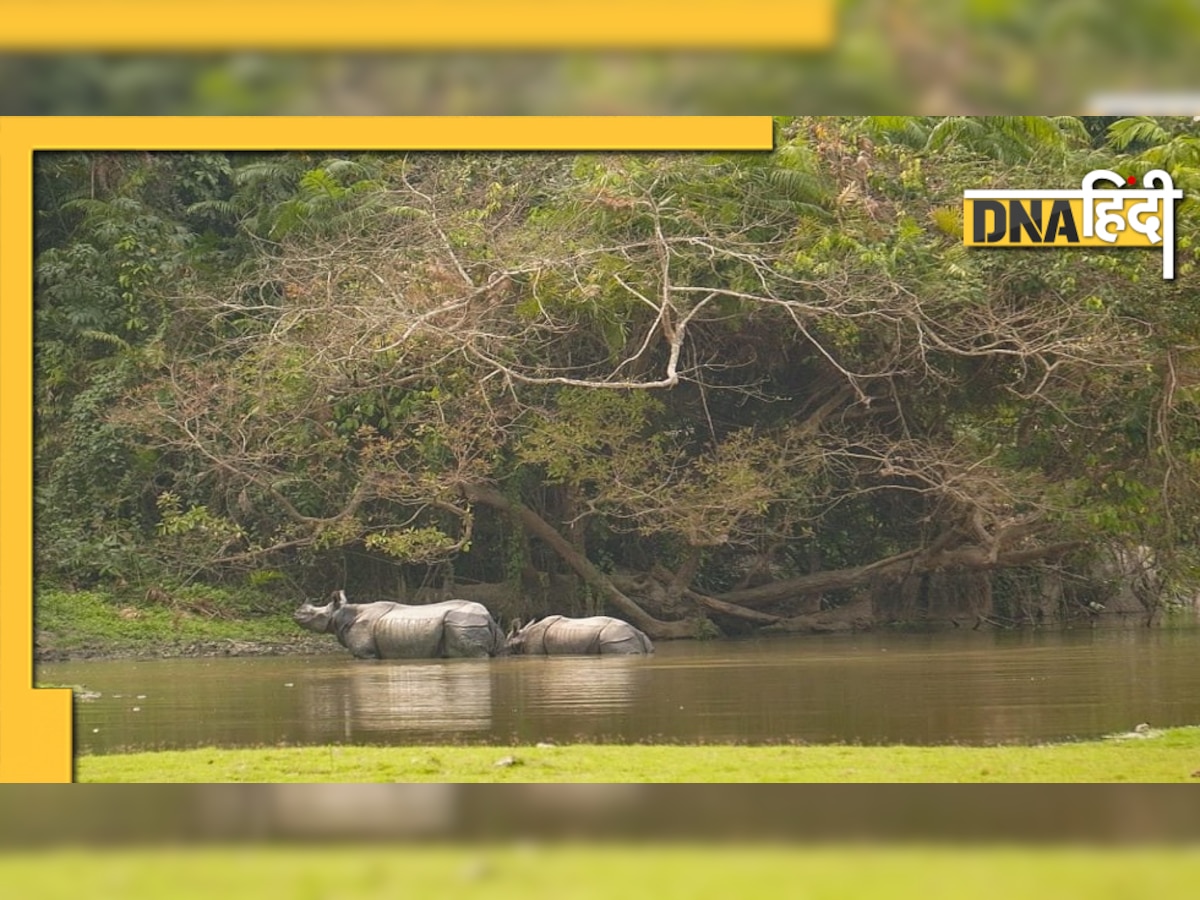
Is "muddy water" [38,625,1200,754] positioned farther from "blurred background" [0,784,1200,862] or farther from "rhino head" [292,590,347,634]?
"blurred background" [0,784,1200,862]

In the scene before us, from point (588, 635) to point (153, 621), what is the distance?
3.10m

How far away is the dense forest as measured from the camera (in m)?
11.2

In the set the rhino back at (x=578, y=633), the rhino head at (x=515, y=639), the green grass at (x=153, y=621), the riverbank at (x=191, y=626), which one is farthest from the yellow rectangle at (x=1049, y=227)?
the green grass at (x=153, y=621)

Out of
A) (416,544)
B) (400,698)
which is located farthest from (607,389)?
(400,698)

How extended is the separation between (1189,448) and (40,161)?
792cm

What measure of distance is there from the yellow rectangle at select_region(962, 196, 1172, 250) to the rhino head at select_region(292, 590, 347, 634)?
4.90 m

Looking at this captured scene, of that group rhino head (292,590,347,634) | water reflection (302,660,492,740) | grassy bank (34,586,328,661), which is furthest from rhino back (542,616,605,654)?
grassy bank (34,586,328,661)

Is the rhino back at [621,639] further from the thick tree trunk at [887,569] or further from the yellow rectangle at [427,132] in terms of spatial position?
the yellow rectangle at [427,132]

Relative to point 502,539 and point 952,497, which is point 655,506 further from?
point 952,497

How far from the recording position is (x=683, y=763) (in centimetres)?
997

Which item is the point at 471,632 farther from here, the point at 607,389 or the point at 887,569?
the point at 887,569
